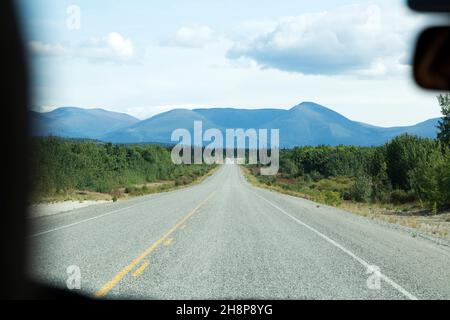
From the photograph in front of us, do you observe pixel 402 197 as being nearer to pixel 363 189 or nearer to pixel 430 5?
pixel 363 189

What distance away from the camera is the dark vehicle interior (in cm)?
252

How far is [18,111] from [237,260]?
7898mm

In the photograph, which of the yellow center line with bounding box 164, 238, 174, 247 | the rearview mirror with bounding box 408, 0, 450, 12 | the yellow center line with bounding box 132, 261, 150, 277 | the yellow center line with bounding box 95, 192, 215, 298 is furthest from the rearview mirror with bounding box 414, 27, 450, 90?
the yellow center line with bounding box 164, 238, 174, 247

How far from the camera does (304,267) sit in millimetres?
9367

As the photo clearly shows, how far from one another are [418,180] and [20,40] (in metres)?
26.6

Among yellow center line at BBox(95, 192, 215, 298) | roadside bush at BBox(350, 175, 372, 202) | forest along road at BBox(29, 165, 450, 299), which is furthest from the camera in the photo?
roadside bush at BBox(350, 175, 372, 202)

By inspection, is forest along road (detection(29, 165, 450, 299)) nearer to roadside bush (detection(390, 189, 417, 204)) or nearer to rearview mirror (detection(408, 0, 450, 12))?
rearview mirror (detection(408, 0, 450, 12))

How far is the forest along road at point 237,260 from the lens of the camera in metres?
7.53

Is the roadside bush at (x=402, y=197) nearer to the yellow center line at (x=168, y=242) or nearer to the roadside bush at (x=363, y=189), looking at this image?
the roadside bush at (x=363, y=189)

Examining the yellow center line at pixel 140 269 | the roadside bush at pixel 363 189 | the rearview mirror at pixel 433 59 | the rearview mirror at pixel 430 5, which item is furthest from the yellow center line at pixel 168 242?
the roadside bush at pixel 363 189

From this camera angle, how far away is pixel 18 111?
48.1 feet

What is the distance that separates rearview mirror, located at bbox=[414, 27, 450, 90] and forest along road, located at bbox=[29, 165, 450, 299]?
4826 millimetres

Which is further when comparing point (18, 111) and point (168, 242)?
point (18, 111)

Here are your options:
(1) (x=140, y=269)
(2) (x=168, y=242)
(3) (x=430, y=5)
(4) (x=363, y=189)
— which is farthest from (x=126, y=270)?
(4) (x=363, y=189)
